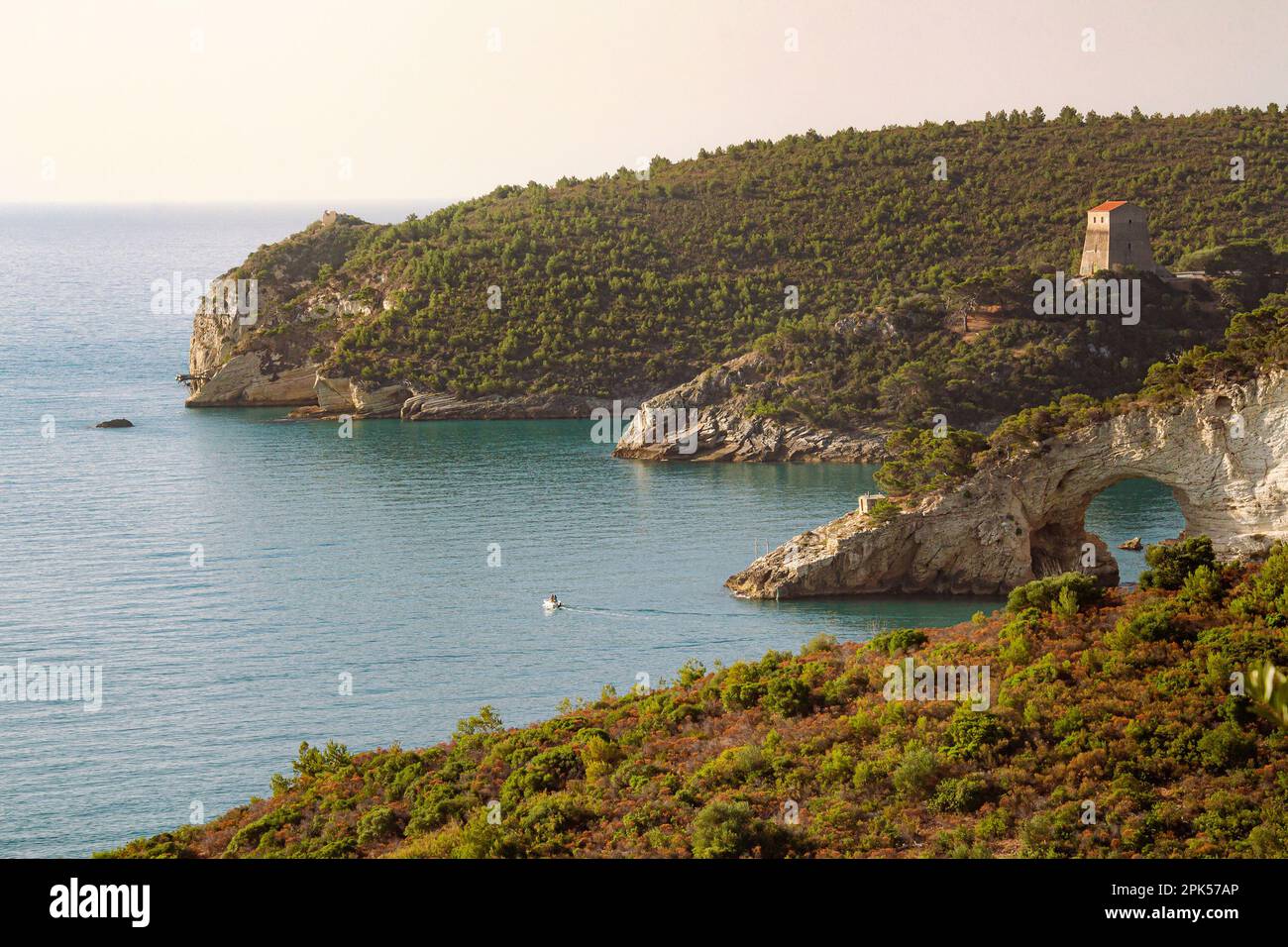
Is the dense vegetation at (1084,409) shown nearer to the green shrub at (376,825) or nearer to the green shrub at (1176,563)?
the green shrub at (1176,563)

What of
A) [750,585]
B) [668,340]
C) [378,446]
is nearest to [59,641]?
[750,585]

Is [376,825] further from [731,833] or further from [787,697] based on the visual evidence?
[787,697]

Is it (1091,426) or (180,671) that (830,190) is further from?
(180,671)

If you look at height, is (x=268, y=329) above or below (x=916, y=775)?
above

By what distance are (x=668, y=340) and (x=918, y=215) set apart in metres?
23.0

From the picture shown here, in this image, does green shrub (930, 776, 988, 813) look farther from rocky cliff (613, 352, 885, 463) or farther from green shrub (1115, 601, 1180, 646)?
rocky cliff (613, 352, 885, 463)

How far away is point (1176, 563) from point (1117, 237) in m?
58.0

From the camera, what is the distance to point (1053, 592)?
3297cm

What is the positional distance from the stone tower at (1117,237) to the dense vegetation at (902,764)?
5674 centimetres

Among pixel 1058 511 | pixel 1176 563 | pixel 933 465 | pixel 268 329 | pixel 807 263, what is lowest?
pixel 1058 511

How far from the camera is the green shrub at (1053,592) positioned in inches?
1275

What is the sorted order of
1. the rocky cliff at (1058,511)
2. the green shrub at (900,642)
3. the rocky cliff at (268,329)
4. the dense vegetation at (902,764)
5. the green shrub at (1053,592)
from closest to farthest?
the dense vegetation at (902,764) → the green shrub at (1053,592) → the green shrub at (900,642) → the rocky cliff at (1058,511) → the rocky cliff at (268,329)

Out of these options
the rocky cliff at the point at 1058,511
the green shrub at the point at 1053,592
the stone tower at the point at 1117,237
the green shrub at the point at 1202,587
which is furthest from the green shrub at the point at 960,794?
the stone tower at the point at 1117,237

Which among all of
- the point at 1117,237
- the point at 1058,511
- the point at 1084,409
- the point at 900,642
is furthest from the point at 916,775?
the point at 1117,237
